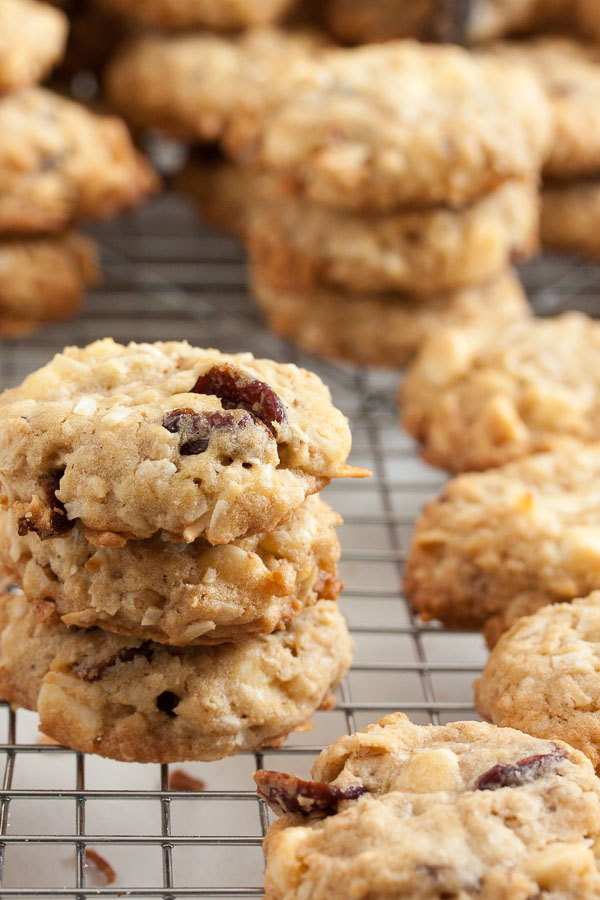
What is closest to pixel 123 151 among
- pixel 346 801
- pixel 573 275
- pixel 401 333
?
pixel 401 333

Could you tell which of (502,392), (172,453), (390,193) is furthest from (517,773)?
(390,193)

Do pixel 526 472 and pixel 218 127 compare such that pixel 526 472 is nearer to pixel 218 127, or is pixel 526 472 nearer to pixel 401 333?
pixel 401 333

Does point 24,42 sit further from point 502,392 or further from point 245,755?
point 245,755

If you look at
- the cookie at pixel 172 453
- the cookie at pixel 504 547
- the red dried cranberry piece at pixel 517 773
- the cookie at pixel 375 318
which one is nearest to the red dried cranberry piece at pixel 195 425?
the cookie at pixel 172 453

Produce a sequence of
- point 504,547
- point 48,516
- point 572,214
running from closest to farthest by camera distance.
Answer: point 48,516 < point 504,547 < point 572,214

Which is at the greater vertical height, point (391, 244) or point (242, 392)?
point (242, 392)

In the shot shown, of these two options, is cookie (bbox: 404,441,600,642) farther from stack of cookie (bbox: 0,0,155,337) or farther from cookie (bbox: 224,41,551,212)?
stack of cookie (bbox: 0,0,155,337)

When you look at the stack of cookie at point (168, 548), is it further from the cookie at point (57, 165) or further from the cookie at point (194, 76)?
the cookie at point (194, 76)
